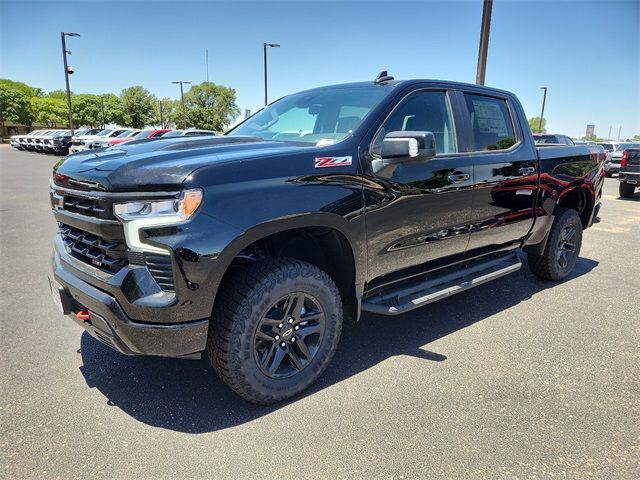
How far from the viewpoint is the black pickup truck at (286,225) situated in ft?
7.34

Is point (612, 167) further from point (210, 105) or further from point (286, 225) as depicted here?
point (210, 105)

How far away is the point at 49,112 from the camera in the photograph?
252 ft

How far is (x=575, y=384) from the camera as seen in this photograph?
2975 millimetres

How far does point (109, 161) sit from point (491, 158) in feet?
9.59

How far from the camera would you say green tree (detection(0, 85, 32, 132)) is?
63.5 meters

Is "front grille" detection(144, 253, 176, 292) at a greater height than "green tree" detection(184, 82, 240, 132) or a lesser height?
lesser

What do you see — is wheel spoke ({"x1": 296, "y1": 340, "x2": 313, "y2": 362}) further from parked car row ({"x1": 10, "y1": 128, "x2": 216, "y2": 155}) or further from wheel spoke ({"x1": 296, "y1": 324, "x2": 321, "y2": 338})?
parked car row ({"x1": 10, "y1": 128, "x2": 216, "y2": 155})

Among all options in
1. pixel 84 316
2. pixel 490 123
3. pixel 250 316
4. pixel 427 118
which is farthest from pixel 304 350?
pixel 490 123

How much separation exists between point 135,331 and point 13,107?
78212mm

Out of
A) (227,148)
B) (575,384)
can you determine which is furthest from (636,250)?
(227,148)

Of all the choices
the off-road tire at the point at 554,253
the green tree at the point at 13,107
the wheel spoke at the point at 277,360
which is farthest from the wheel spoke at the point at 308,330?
the green tree at the point at 13,107

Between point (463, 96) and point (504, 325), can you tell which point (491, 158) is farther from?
point (504, 325)

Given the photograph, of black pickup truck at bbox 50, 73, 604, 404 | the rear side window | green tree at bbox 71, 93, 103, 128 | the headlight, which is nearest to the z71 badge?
black pickup truck at bbox 50, 73, 604, 404

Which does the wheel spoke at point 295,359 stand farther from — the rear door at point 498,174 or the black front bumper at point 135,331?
the rear door at point 498,174
